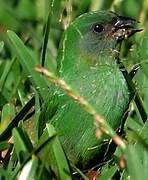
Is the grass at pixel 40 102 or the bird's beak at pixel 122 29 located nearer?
the grass at pixel 40 102

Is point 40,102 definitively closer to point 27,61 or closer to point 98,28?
point 27,61

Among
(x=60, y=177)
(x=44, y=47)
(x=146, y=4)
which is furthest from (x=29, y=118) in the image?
(x=146, y=4)

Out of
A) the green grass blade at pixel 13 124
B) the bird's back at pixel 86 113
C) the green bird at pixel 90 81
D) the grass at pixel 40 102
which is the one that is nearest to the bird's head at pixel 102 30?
the green bird at pixel 90 81

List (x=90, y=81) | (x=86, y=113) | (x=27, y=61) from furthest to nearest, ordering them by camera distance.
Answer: (x=27, y=61) < (x=90, y=81) < (x=86, y=113)

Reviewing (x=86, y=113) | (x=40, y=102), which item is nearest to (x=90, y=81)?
(x=86, y=113)

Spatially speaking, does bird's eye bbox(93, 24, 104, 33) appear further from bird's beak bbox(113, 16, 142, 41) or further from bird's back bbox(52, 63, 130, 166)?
bird's back bbox(52, 63, 130, 166)

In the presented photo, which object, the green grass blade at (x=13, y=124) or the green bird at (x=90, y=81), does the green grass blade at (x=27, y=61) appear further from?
the green grass blade at (x=13, y=124)
